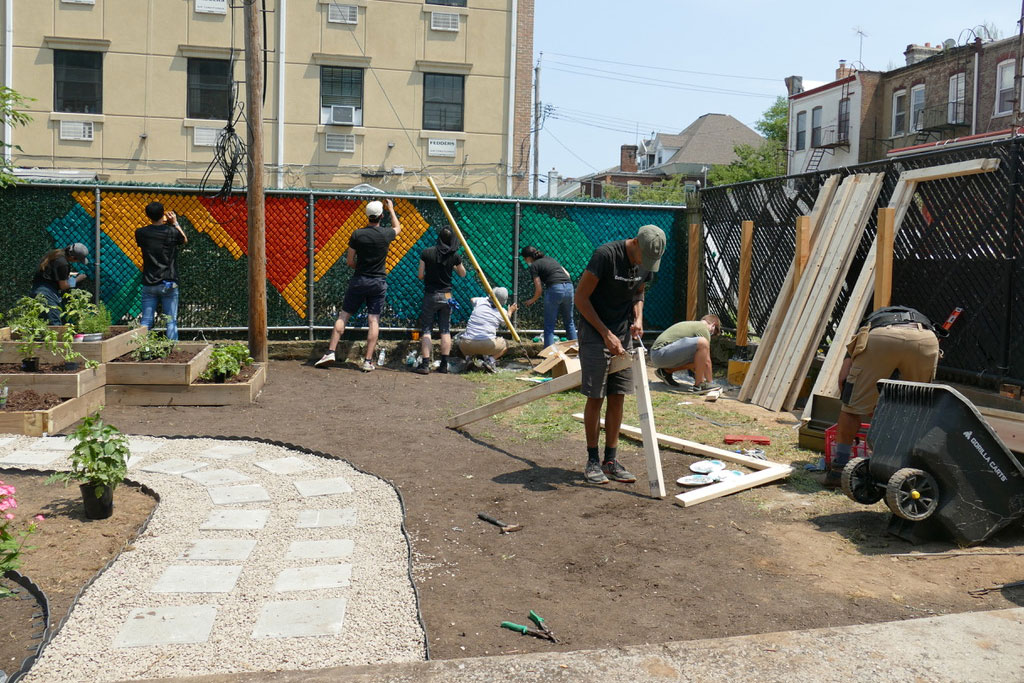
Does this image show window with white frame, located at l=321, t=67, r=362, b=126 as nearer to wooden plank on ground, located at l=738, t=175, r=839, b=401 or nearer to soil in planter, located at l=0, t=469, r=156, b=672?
wooden plank on ground, located at l=738, t=175, r=839, b=401

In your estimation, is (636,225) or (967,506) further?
(636,225)

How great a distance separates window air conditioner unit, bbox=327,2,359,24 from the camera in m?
24.4

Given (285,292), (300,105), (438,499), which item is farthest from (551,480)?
(300,105)

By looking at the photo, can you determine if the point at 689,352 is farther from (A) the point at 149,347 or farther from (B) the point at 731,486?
(A) the point at 149,347

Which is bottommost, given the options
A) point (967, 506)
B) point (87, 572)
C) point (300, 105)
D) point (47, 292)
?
point (87, 572)

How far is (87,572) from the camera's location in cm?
475

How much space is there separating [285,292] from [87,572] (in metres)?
8.56

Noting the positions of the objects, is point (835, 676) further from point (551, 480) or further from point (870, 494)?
A: point (551, 480)

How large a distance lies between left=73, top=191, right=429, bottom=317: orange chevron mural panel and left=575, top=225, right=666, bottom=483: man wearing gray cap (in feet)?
22.8

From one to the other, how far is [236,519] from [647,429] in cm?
287

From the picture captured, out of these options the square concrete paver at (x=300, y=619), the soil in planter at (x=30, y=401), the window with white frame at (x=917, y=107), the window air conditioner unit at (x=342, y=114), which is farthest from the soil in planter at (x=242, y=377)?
the window with white frame at (x=917, y=107)

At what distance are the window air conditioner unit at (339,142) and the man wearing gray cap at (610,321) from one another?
63.6ft

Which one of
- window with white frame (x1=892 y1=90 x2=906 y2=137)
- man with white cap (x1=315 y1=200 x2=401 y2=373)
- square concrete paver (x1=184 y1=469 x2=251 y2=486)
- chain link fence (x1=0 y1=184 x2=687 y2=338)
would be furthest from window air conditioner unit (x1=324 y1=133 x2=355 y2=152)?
window with white frame (x1=892 y1=90 x2=906 y2=137)

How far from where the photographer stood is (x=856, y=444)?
6676mm
